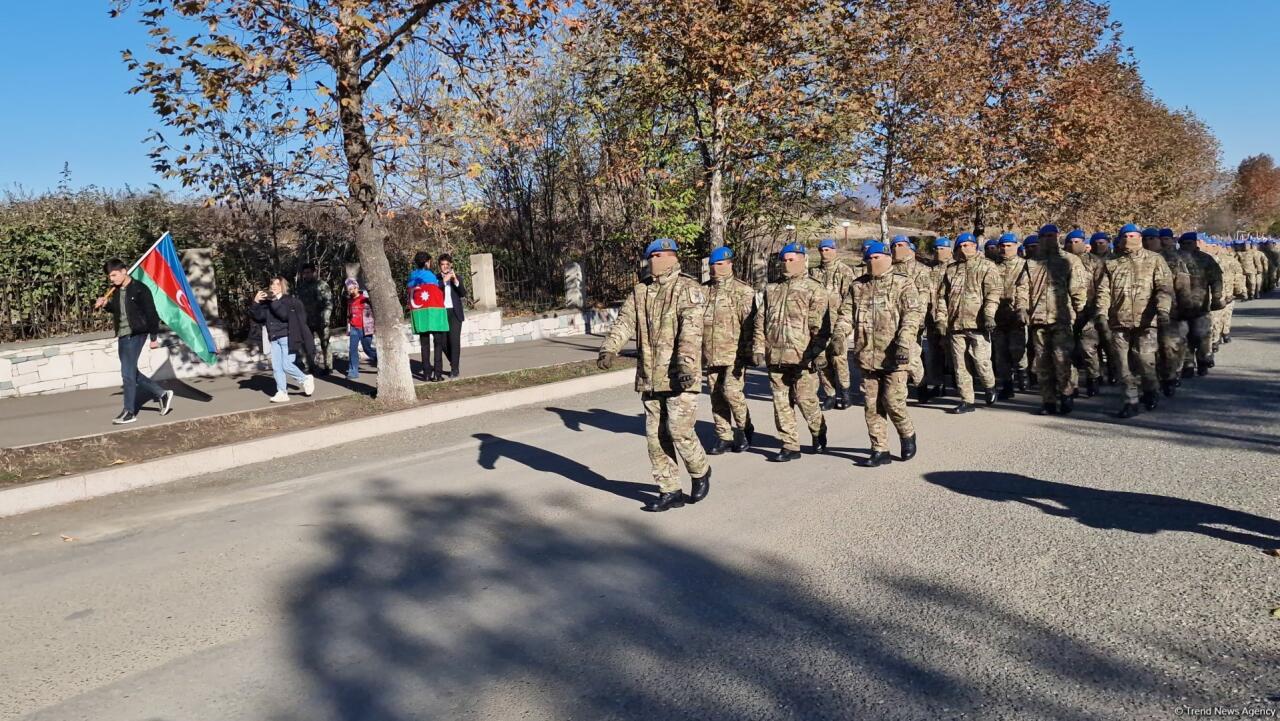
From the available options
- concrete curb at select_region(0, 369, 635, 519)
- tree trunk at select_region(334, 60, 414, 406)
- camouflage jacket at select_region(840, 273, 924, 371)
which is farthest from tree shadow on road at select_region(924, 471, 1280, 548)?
tree trunk at select_region(334, 60, 414, 406)

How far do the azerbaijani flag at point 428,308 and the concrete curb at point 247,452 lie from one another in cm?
165

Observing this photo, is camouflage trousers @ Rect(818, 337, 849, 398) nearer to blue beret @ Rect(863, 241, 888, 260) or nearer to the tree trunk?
blue beret @ Rect(863, 241, 888, 260)

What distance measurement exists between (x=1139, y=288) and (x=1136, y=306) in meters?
0.20

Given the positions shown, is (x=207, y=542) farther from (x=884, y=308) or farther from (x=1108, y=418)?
(x=1108, y=418)

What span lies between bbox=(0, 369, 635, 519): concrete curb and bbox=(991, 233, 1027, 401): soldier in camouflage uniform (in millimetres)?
5924

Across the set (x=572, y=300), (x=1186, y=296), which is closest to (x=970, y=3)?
(x=572, y=300)

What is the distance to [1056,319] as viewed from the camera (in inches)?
393

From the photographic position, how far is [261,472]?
876 centimetres

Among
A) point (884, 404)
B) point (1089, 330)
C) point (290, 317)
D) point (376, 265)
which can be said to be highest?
point (376, 265)

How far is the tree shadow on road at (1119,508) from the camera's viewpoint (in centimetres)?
555

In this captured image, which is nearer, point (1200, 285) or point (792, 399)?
point (792, 399)

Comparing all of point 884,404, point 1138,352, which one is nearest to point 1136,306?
point 1138,352

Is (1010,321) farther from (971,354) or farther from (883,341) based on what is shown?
(883,341)

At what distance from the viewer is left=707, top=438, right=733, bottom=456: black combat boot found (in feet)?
28.4
